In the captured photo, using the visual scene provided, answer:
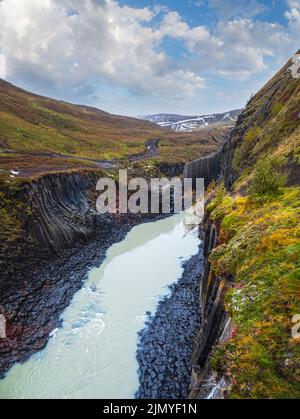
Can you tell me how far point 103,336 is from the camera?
20.8 m

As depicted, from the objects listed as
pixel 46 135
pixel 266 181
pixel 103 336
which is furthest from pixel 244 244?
pixel 46 135

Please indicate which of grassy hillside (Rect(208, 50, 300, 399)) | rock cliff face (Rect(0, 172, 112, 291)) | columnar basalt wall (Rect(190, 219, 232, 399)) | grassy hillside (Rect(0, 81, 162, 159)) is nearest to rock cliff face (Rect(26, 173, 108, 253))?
rock cliff face (Rect(0, 172, 112, 291))

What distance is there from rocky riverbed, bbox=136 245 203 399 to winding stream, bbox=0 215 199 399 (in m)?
0.75

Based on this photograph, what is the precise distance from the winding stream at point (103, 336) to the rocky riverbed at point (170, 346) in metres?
0.75

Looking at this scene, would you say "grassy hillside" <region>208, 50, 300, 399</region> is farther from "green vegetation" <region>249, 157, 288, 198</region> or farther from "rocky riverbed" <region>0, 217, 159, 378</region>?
"rocky riverbed" <region>0, 217, 159, 378</region>

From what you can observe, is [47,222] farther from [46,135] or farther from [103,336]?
[46,135]

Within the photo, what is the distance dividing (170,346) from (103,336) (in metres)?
5.32

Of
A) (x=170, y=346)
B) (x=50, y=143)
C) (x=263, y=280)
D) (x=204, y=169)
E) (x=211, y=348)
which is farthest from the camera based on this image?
(x=204, y=169)

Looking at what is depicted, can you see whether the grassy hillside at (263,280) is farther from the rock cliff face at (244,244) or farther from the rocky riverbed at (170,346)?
the rocky riverbed at (170,346)

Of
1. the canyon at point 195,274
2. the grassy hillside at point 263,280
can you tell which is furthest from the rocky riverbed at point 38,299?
the grassy hillside at point 263,280
